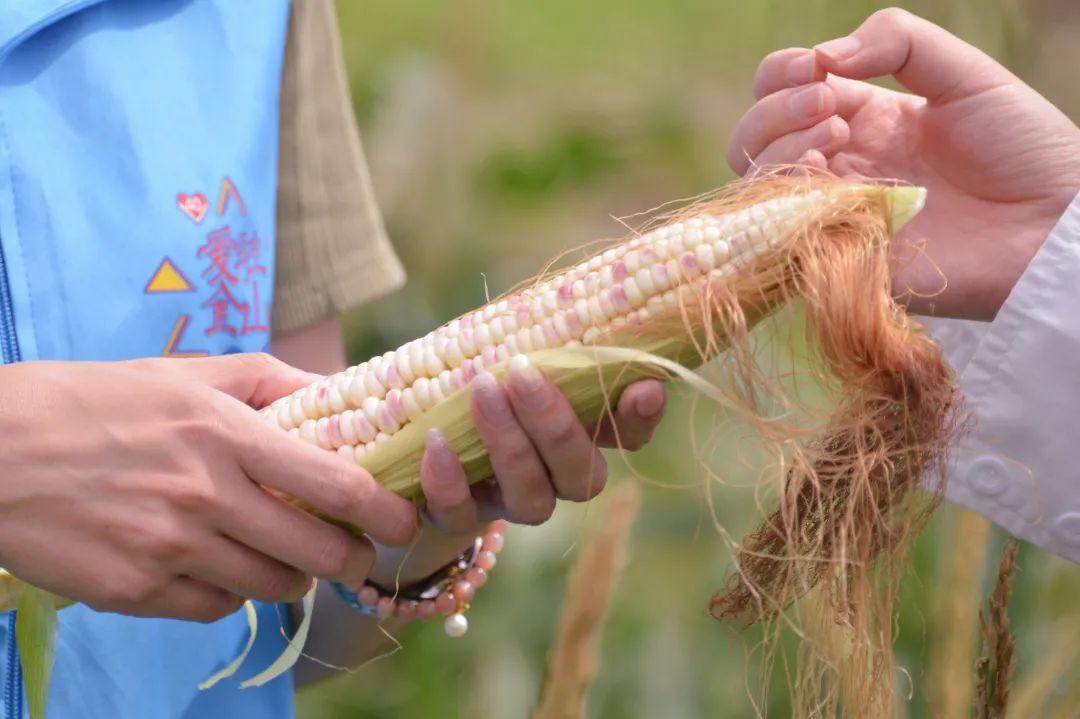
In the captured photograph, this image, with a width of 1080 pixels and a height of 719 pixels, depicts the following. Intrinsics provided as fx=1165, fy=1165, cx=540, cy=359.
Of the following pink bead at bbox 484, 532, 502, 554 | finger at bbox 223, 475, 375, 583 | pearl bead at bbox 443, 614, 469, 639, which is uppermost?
finger at bbox 223, 475, 375, 583

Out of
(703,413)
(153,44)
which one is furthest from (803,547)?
(703,413)

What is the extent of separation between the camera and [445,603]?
89cm

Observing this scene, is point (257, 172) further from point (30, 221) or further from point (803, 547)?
point (803, 547)

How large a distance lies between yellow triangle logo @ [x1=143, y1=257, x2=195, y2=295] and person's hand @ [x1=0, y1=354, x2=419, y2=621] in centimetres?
16

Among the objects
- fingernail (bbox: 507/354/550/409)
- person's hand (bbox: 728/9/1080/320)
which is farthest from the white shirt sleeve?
fingernail (bbox: 507/354/550/409)

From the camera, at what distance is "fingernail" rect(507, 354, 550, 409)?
697mm

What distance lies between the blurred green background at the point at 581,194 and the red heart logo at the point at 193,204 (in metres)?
0.62

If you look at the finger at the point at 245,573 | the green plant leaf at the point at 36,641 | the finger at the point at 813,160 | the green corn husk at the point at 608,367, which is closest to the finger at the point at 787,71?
the finger at the point at 813,160

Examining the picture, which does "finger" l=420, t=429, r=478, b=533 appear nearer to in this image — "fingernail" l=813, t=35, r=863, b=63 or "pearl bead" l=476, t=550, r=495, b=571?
"pearl bead" l=476, t=550, r=495, b=571

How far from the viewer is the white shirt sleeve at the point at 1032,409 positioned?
3.00ft

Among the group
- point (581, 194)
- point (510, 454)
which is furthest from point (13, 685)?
point (581, 194)

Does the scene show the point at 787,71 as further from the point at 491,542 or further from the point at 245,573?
the point at 245,573

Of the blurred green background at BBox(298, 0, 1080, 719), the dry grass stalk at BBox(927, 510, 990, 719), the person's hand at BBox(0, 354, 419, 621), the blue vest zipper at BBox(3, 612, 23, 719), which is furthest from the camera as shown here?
the blurred green background at BBox(298, 0, 1080, 719)

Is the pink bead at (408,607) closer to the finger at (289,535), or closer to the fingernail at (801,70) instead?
the finger at (289,535)
